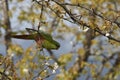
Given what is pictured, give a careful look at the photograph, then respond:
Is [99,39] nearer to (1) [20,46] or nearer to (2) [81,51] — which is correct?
(2) [81,51]

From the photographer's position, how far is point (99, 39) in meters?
12.8

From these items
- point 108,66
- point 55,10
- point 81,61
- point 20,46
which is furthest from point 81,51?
point 55,10

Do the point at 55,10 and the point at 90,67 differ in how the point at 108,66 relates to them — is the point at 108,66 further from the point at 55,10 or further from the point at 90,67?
the point at 55,10

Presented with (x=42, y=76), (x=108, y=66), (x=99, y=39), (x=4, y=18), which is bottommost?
(x=108, y=66)

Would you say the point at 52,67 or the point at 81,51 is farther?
the point at 81,51

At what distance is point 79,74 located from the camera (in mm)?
11828

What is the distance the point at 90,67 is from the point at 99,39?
6.18 feet

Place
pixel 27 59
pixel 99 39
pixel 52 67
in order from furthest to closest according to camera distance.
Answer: pixel 99 39 → pixel 27 59 → pixel 52 67

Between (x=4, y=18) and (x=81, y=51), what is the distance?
2.62 metres

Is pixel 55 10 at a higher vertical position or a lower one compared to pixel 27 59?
higher

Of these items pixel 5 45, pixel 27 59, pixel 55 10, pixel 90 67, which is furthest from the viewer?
pixel 90 67

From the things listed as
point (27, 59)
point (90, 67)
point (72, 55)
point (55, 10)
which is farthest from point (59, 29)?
point (55, 10)

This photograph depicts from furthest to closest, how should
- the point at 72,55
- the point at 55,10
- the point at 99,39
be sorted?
the point at 99,39
the point at 72,55
the point at 55,10

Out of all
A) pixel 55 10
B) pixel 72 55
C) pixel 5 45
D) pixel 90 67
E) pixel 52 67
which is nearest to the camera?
pixel 52 67
